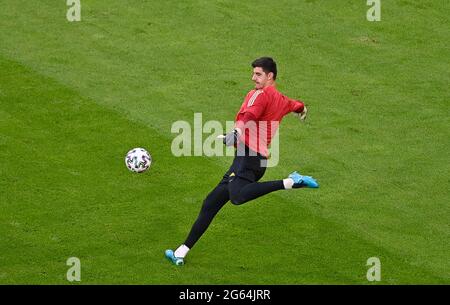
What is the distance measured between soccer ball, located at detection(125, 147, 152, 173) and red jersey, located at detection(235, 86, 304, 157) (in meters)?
2.40

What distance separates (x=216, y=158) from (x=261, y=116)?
3.69 meters

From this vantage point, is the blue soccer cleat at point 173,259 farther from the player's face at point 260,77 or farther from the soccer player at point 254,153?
the player's face at point 260,77

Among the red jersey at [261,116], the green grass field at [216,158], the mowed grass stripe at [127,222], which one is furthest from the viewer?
the green grass field at [216,158]

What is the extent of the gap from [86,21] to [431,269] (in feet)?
34.3

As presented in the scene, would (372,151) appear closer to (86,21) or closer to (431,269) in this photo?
(431,269)

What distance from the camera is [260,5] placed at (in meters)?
21.8

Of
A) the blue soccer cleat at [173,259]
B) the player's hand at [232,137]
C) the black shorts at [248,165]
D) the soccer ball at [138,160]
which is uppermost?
the soccer ball at [138,160]

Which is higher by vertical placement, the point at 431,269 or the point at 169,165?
the point at 169,165

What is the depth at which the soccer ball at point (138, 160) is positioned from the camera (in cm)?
1499

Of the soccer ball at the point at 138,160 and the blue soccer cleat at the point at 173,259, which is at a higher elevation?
the soccer ball at the point at 138,160

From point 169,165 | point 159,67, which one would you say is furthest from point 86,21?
point 169,165

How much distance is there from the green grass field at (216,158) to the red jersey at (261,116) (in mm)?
1694

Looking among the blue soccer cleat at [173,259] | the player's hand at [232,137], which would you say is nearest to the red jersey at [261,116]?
the player's hand at [232,137]

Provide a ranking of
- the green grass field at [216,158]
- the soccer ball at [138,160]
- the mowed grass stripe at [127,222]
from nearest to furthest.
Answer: the mowed grass stripe at [127,222], the green grass field at [216,158], the soccer ball at [138,160]
